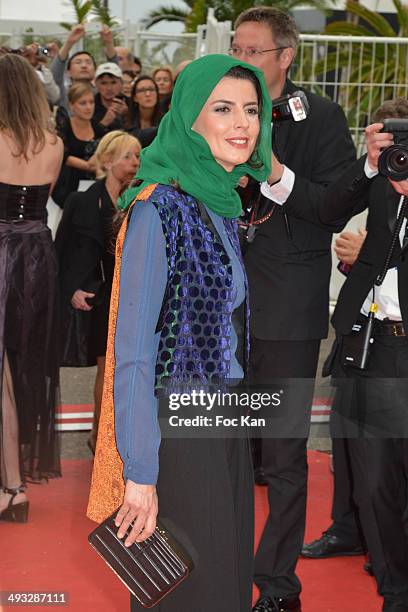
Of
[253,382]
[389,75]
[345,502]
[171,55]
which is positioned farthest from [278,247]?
[171,55]

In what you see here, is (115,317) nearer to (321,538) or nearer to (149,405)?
(149,405)

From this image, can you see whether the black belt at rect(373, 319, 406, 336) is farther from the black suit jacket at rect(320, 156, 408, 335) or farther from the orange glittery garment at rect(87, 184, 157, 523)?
the orange glittery garment at rect(87, 184, 157, 523)

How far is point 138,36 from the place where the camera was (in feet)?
41.1

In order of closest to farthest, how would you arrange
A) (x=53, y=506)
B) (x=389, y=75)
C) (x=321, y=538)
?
(x=321, y=538) → (x=53, y=506) → (x=389, y=75)

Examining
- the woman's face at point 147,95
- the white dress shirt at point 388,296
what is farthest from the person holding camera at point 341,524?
the woman's face at point 147,95

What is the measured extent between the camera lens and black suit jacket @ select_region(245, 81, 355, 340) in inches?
19.7

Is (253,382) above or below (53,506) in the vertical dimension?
above

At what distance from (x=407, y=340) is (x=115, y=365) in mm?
1588

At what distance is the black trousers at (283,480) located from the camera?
13.0ft

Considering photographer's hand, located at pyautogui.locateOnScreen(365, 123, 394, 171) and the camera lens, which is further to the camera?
photographer's hand, located at pyautogui.locateOnScreen(365, 123, 394, 171)

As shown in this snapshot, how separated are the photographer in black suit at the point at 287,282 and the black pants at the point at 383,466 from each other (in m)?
0.23

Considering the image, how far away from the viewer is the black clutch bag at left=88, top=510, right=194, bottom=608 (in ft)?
8.09

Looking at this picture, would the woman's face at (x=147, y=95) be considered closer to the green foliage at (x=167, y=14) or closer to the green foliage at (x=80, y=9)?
the green foliage at (x=80, y=9)

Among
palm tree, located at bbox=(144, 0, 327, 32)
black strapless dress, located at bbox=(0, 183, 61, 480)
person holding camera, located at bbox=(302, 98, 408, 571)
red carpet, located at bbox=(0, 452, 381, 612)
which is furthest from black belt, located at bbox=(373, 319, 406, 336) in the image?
palm tree, located at bbox=(144, 0, 327, 32)
